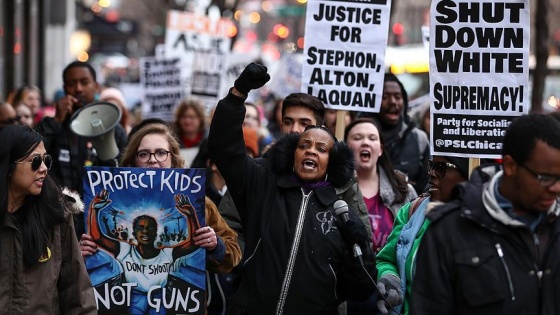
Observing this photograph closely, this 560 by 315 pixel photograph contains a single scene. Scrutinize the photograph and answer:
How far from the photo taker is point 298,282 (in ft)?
19.0

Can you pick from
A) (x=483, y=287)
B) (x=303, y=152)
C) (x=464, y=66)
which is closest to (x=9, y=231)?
(x=303, y=152)

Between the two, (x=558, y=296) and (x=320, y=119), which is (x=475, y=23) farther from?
(x=558, y=296)

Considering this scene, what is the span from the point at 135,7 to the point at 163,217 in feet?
260

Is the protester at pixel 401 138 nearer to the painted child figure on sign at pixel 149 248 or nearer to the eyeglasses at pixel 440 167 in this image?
the painted child figure on sign at pixel 149 248

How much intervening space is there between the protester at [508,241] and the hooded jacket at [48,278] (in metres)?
1.75

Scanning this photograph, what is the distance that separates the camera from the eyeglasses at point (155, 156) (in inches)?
277

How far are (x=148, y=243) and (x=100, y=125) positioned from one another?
2038 mm

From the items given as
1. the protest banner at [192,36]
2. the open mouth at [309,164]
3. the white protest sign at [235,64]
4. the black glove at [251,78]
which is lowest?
the open mouth at [309,164]

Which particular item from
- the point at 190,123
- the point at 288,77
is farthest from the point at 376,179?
the point at 288,77

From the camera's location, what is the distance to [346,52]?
8609mm

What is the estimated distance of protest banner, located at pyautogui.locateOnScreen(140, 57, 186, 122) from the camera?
16266 mm

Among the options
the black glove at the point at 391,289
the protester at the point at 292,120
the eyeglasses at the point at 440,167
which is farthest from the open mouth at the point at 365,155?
the black glove at the point at 391,289

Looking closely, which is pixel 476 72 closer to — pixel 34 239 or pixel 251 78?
pixel 251 78

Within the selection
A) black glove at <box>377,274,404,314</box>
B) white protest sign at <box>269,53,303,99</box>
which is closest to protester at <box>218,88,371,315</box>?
black glove at <box>377,274,404,314</box>
